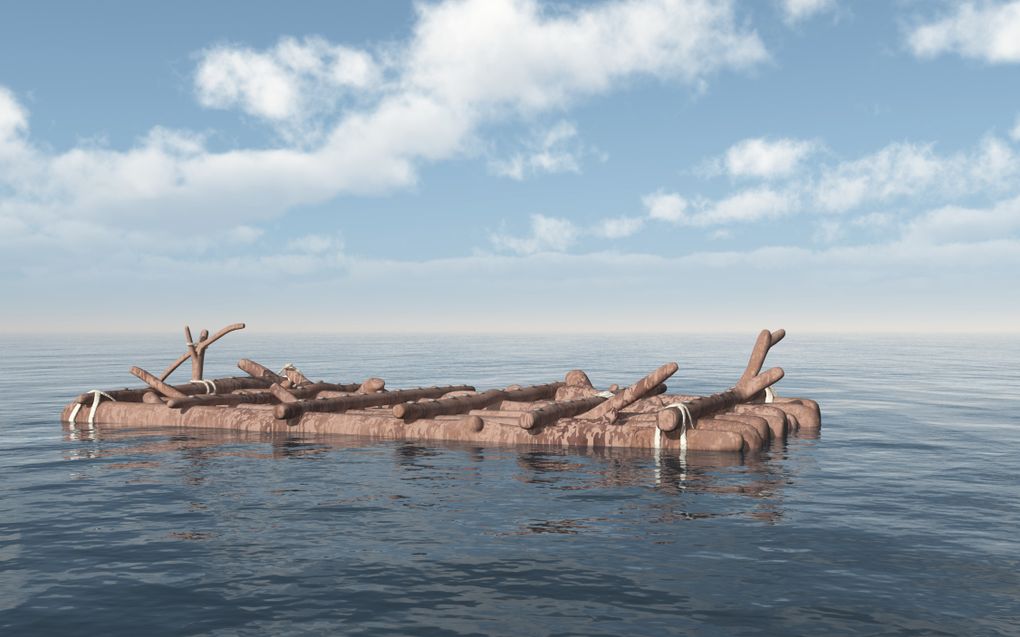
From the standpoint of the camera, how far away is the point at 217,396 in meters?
27.0

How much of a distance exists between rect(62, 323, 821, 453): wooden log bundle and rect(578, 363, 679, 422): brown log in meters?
0.03

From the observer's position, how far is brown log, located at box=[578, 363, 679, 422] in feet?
66.4

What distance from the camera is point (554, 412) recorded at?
21781mm

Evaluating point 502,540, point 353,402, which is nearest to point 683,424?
point 502,540

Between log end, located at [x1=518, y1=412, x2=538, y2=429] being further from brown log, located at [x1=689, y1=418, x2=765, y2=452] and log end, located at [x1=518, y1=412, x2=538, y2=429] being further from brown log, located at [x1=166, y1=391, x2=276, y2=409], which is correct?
brown log, located at [x1=166, y1=391, x2=276, y2=409]

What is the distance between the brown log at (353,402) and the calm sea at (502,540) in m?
2.01

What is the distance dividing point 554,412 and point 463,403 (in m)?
3.99

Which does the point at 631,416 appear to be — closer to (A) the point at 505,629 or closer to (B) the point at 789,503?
(B) the point at 789,503

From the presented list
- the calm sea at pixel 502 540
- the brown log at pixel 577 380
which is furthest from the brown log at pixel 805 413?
the brown log at pixel 577 380

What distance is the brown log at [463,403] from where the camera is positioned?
23003 millimetres

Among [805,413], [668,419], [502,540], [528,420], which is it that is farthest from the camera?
[805,413]

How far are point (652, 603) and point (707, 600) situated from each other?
0.68m

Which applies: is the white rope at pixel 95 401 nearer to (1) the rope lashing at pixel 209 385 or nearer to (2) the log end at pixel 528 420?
(1) the rope lashing at pixel 209 385

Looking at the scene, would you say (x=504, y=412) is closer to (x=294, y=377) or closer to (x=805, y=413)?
(x=805, y=413)
